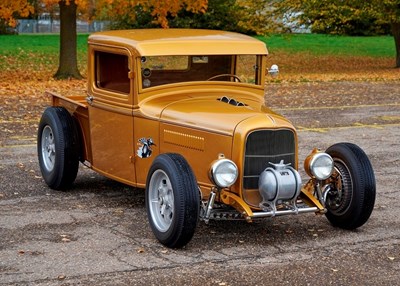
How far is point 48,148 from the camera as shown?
31.1 feet

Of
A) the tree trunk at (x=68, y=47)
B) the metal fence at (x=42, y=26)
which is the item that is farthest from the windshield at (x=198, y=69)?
the metal fence at (x=42, y=26)

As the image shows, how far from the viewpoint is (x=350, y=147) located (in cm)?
775

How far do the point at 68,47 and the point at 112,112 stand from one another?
1490 cm

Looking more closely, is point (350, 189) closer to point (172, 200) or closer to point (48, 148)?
point (172, 200)

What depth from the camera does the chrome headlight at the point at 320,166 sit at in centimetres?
741

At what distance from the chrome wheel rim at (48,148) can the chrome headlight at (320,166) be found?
3171mm

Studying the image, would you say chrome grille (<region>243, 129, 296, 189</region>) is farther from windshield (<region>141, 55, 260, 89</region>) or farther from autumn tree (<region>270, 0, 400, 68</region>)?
autumn tree (<region>270, 0, 400, 68</region>)

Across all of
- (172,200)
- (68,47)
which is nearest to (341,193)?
(172,200)

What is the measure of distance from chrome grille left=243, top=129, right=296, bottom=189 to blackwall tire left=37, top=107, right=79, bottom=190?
249cm

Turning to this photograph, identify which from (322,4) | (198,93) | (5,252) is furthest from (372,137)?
(322,4)

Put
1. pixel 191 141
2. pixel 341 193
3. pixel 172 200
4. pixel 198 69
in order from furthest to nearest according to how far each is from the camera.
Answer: pixel 198 69 < pixel 341 193 < pixel 191 141 < pixel 172 200

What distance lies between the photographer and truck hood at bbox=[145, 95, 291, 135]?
23.9 feet

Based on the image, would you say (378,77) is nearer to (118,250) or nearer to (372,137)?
(372,137)

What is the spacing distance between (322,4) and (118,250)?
79.5 ft
